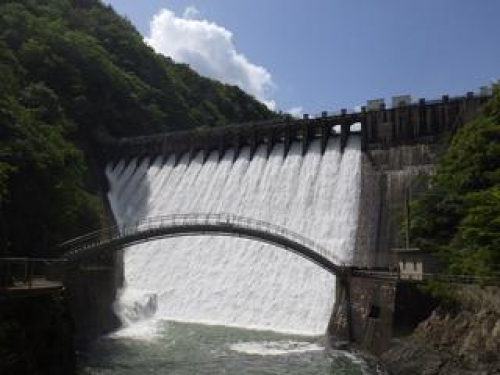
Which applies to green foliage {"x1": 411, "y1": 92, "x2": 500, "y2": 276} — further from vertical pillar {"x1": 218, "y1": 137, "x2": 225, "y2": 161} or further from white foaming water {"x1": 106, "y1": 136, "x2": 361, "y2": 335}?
vertical pillar {"x1": 218, "y1": 137, "x2": 225, "y2": 161}

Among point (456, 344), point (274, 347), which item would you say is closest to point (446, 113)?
point (274, 347)

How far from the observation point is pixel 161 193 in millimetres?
62344

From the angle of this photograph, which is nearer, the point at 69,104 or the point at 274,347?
the point at 274,347

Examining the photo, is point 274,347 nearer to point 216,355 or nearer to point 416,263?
point 216,355

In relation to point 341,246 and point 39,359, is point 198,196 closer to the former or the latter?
point 341,246

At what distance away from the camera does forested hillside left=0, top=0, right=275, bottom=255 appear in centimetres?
3688

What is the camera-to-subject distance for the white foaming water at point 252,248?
140 ft

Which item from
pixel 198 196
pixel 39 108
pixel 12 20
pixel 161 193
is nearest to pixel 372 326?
pixel 198 196

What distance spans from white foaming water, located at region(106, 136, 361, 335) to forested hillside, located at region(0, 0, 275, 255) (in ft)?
23.4

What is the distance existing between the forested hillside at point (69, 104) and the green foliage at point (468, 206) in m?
21.4

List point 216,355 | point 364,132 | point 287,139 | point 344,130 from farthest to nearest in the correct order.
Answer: point 287,139
point 344,130
point 364,132
point 216,355

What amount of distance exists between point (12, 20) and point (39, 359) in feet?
198

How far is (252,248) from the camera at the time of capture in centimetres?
4825

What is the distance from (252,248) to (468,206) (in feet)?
61.4
